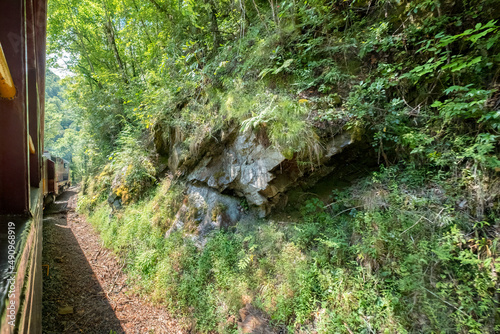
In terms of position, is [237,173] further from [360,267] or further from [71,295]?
[71,295]

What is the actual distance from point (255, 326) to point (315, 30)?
220 inches

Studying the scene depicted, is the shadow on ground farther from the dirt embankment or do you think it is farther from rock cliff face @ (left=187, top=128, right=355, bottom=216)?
rock cliff face @ (left=187, top=128, right=355, bottom=216)

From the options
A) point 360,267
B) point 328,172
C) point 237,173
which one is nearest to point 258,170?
point 237,173

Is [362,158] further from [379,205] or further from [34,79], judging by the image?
[34,79]

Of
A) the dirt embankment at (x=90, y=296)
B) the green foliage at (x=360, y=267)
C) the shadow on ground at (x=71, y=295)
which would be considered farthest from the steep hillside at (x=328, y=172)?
the shadow on ground at (x=71, y=295)

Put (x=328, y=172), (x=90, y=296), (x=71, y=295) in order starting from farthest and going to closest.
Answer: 1. (x=90, y=296)
2. (x=71, y=295)
3. (x=328, y=172)

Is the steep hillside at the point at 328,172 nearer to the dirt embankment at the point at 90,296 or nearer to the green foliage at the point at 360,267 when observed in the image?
the green foliage at the point at 360,267

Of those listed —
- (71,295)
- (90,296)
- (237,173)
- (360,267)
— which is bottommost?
(90,296)

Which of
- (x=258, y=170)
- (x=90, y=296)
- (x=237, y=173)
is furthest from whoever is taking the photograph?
(x=237, y=173)

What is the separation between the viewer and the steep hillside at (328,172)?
2461 mm

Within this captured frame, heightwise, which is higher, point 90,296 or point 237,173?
point 237,173

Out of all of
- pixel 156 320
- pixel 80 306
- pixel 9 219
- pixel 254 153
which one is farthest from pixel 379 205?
pixel 80 306

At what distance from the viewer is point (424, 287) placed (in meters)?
2.42

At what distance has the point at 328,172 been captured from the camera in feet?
13.0
